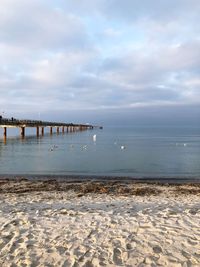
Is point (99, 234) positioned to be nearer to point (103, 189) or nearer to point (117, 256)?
point (117, 256)

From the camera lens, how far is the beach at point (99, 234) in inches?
223

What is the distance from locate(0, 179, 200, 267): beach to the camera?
5.66 metres

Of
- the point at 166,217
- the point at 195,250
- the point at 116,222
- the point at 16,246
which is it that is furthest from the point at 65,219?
the point at 195,250

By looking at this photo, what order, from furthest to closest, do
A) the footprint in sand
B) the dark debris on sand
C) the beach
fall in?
the dark debris on sand, the beach, the footprint in sand

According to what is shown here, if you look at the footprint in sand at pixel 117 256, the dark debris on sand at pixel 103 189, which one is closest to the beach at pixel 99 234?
the footprint in sand at pixel 117 256

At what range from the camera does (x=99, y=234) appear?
22.6 ft

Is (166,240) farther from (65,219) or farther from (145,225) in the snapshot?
(65,219)

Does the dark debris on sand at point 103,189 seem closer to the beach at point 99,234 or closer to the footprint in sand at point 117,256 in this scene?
the beach at point 99,234

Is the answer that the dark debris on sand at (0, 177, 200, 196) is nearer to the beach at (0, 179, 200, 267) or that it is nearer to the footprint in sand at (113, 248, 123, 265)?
the beach at (0, 179, 200, 267)

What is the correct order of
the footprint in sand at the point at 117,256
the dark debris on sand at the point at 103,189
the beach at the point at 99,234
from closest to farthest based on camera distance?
the footprint in sand at the point at 117,256 < the beach at the point at 99,234 < the dark debris on sand at the point at 103,189

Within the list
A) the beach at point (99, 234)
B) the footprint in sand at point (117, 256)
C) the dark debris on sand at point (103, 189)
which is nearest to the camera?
the footprint in sand at point (117, 256)

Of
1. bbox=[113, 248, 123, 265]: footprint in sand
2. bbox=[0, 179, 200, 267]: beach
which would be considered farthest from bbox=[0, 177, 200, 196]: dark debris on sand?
bbox=[113, 248, 123, 265]: footprint in sand

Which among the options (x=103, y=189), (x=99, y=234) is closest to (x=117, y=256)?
(x=99, y=234)

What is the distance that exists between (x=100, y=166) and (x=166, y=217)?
18070mm
